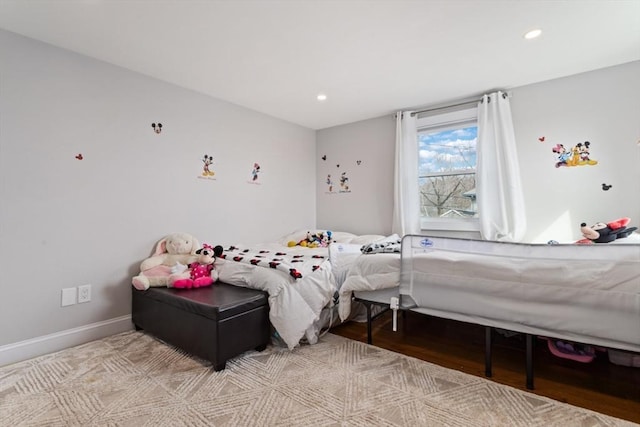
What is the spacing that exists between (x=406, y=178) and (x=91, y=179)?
304 centimetres

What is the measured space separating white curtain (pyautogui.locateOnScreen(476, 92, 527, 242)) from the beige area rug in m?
1.70

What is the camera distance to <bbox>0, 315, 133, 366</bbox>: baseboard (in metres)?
1.93

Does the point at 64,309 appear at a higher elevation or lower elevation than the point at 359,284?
lower

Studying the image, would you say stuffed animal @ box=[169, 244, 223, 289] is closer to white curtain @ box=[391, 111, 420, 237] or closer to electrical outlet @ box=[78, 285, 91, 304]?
electrical outlet @ box=[78, 285, 91, 304]

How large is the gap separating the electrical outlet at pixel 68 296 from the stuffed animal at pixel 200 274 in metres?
0.69

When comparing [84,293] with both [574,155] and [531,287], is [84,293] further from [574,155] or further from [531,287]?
[574,155]

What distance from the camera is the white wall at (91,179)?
6.46 feet

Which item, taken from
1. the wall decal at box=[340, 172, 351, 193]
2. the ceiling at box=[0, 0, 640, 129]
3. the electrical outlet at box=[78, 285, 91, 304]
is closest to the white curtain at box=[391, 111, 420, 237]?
the ceiling at box=[0, 0, 640, 129]

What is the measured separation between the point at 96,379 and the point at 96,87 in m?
2.10

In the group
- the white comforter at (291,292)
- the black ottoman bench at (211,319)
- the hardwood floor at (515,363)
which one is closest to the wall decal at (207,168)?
the white comforter at (291,292)

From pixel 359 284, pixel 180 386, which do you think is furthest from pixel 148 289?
pixel 359 284

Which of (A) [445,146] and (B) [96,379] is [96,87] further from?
(A) [445,146]

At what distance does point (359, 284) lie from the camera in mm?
2168

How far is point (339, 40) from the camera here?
207 cm
